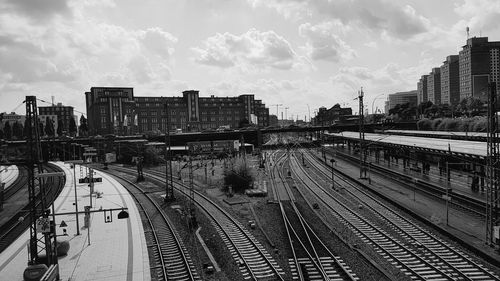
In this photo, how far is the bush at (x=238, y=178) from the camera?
136 ft

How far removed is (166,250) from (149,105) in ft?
496

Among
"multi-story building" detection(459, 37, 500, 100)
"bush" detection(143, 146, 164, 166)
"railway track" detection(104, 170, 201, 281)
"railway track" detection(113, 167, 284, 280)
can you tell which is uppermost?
"multi-story building" detection(459, 37, 500, 100)

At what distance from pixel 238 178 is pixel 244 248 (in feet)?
67.7

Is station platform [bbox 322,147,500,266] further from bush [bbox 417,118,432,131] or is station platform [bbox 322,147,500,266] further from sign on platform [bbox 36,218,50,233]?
bush [bbox 417,118,432,131]

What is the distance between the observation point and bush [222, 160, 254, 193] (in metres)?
41.5

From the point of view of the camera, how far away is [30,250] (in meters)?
19.2

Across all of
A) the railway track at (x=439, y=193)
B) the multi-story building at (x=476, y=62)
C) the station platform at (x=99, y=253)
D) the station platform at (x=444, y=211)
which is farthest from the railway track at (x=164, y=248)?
the multi-story building at (x=476, y=62)

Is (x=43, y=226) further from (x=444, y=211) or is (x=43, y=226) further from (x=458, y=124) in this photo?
(x=458, y=124)

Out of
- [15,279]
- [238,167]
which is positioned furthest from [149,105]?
[15,279]

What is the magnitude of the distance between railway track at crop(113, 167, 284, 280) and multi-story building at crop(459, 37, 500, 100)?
174 m

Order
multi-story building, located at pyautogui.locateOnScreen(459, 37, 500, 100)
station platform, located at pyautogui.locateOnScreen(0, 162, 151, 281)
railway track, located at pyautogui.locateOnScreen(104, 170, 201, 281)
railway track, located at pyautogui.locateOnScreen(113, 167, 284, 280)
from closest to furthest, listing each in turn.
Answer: railway track, located at pyautogui.locateOnScreen(113, 167, 284, 280) < railway track, located at pyautogui.locateOnScreen(104, 170, 201, 281) < station platform, located at pyautogui.locateOnScreen(0, 162, 151, 281) < multi-story building, located at pyautogui.locateOnScreen(459, 37, 500, 100)

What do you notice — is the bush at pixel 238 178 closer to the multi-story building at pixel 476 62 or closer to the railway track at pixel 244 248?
the railway track at pixel 244 248

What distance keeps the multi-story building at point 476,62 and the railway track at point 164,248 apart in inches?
6917

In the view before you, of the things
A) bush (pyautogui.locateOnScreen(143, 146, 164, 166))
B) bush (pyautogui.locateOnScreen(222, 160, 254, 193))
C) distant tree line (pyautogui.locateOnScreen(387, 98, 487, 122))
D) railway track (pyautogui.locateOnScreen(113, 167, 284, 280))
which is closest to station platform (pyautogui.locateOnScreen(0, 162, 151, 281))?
railway track (pyautogui.locateOnScreen(113, 167, 284, 280))
